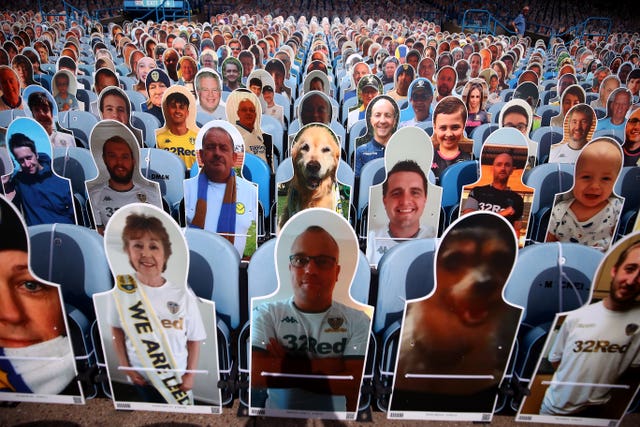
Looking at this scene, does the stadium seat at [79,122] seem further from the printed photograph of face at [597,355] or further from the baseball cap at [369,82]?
the printed photograph of face at [597,355]

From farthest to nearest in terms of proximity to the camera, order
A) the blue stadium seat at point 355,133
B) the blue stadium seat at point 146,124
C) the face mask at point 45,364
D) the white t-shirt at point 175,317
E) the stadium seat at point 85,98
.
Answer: the stadium seat at point 85,98
the blue stadium seat at point 146,124
the blue stadium seat at point 355,133
the face mask at point 45,364
the white t-shirt at point 175,317

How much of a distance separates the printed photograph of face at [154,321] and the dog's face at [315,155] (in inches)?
54.4

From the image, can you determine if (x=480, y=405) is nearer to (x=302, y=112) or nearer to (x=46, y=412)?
(x=46, y=412)

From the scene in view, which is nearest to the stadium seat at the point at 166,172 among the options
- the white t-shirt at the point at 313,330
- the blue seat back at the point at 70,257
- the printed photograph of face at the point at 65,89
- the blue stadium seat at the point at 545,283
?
the blue seat back at the point at 70,257

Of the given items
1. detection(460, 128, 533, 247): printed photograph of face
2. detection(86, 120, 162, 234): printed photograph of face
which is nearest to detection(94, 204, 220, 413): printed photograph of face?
detection(86, 120, 162, 234): printed photograph of face

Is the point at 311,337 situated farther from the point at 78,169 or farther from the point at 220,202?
the point at 78,169

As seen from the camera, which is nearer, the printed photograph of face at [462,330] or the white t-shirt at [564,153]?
the printed photograph of face at [462,330]

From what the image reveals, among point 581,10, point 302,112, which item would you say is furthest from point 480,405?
point 581,10

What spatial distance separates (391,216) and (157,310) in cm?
180

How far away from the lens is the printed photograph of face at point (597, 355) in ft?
5.75

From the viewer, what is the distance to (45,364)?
201 cm

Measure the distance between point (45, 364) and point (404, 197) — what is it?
230 centimetres

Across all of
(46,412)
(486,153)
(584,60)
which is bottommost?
(46,412)

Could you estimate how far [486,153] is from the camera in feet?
10.2
